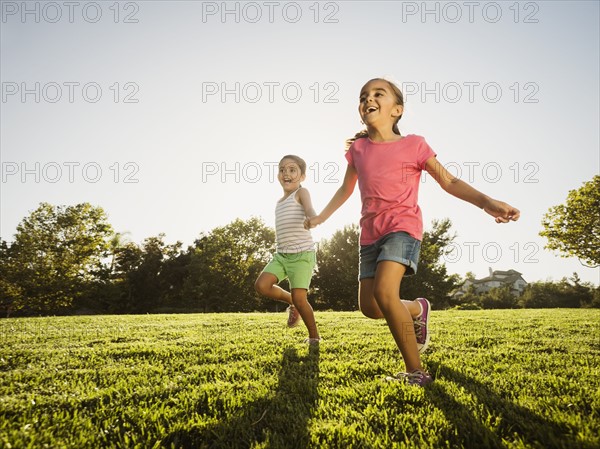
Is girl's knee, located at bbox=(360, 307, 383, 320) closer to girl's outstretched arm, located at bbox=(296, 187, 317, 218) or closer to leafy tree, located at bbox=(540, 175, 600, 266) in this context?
girl's outstretched arm, located at bbox=(296, 187, 317, 218)

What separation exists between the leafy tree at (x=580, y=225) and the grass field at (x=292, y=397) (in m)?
26.6

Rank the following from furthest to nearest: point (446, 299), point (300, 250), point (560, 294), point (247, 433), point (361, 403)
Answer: point (560, 294) < point (446, 299) < point (300, 250) < point (361, 403) < point (247, 433)

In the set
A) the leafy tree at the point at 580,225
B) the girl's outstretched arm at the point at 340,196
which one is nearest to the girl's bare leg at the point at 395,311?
the girl's outstretched arm at the point at 340,196

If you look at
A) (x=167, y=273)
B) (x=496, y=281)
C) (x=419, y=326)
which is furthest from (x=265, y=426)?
(x=496, y=281)

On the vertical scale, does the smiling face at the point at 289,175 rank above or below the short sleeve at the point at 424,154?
above

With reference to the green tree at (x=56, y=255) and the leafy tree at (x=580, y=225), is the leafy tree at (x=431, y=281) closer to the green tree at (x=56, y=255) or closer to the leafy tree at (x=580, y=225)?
the leafy tree at (x=580, y=225)

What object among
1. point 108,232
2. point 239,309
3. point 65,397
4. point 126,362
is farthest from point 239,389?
point 108,232

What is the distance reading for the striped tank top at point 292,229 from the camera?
487 centimetres

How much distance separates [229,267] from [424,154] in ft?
125

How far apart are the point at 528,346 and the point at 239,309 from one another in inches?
1396

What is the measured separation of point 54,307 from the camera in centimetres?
3281

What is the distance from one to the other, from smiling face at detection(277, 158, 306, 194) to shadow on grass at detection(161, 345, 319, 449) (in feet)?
10.4

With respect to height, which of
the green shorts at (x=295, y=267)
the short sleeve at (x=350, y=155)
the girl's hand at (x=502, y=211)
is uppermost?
the short sleeve at (x=350, y=155)

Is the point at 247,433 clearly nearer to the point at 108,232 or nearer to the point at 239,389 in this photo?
the point at 239,389
